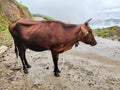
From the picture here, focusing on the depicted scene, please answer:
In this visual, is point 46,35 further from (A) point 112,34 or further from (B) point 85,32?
(A) point 112,34

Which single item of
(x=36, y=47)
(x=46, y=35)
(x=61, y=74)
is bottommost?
(x=61, y=74)

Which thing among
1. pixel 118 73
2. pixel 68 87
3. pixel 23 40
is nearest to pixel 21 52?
pixel 23 40

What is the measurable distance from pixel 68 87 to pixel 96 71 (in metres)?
3.00

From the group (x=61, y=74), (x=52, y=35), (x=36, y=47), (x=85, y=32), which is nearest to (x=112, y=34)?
(x=61, y=74)

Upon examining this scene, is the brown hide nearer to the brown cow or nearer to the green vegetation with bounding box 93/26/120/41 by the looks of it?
the brown cow

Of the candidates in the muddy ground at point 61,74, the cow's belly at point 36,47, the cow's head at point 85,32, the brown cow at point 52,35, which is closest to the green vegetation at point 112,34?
the muddy ground at point 61,74

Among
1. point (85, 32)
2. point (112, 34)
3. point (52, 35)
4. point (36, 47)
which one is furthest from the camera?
point (112, 34)

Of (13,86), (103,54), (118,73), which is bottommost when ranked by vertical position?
(103,54)

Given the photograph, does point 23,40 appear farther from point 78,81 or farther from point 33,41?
A: point 78,81

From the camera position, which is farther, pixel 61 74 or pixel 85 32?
pixel 61 74

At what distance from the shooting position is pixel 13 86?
11219mm

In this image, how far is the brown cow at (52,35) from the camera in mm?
11734

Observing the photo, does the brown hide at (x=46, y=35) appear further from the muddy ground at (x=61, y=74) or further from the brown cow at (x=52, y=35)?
the muddy ground at (x=61, y=74)

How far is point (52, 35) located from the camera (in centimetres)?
1167
